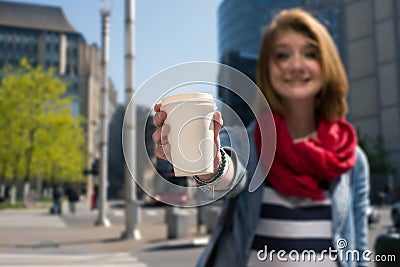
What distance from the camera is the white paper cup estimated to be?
935 millimetres

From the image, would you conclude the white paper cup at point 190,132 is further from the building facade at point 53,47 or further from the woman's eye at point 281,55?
the building facade at point 53,47

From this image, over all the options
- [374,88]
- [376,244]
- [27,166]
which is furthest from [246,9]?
[376,244]

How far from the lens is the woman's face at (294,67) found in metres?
1.91

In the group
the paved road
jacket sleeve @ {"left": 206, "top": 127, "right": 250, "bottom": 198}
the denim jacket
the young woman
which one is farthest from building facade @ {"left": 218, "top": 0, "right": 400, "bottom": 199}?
jacket sleeve @ {"left": 206, "top": 127, "right": 250, "bottom": 198}

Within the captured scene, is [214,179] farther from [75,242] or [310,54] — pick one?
[75,242]

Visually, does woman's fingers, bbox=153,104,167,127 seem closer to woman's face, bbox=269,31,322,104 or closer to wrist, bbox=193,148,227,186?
wrist, bbox=193,148,227,186

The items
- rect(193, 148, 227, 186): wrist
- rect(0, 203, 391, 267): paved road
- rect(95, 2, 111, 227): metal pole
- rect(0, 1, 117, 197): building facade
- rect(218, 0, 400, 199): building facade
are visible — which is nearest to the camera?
rect(193, 148, 227, 186): wrist

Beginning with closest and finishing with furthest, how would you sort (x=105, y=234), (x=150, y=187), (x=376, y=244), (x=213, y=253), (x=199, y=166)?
1. (x=199, y=166)
2. (x=150, y=187)
3. (x=213, y=253)
4. (x=376, y=244)
5. (x=105, y=234)

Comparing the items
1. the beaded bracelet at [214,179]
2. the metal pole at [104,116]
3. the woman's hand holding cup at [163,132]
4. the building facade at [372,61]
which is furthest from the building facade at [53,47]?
the woman's hand holding cup at [163,132]

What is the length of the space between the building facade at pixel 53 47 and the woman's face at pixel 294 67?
244 ft

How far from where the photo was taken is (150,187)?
128 centimetres

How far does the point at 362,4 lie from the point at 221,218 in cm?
5479

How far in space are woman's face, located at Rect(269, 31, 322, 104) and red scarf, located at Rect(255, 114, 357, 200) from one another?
135 mm

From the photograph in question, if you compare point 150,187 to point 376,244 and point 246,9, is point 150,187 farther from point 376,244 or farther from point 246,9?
point 246,9
